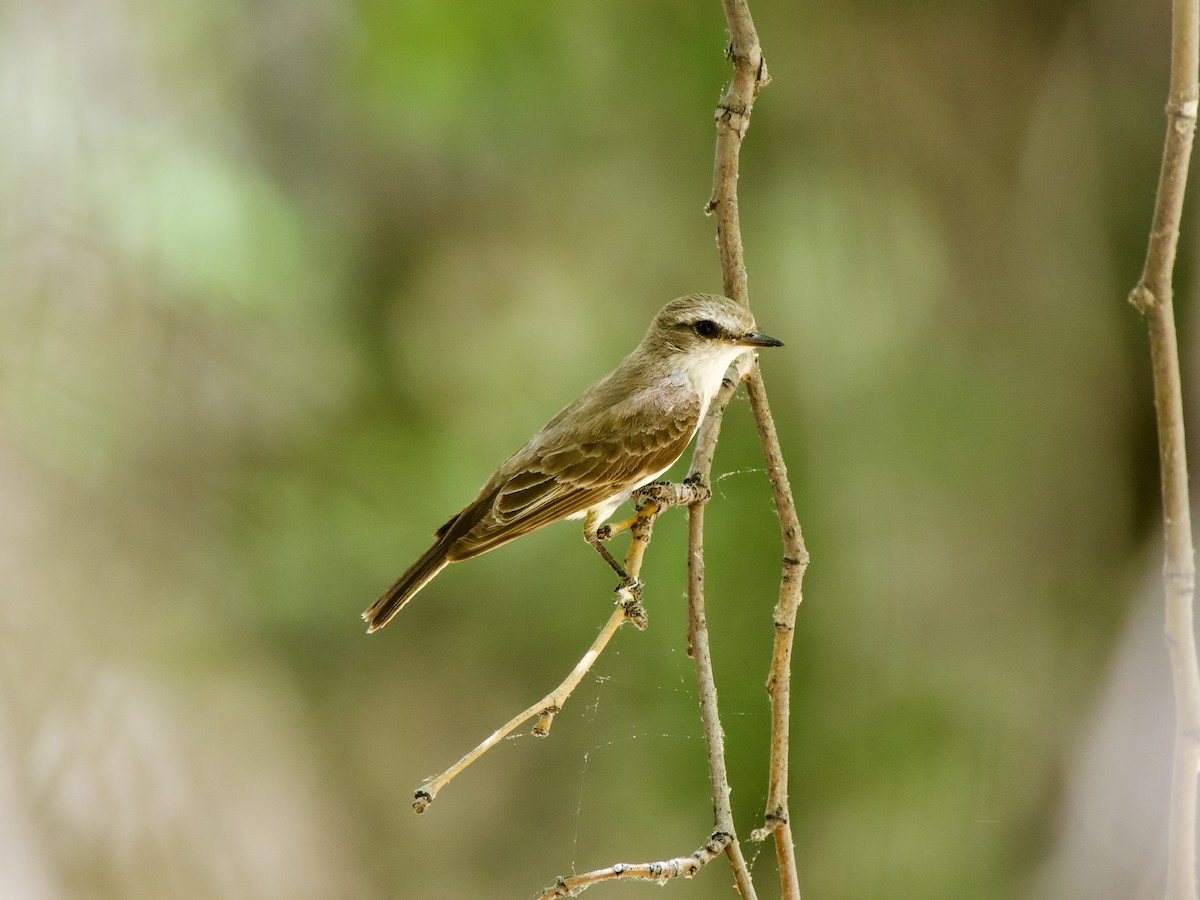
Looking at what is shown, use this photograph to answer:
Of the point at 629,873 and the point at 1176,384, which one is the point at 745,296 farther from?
the point at 629,873

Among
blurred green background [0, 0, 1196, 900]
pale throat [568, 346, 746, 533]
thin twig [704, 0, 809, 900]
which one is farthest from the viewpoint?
blurred green background [0, 0, 1196, 900]

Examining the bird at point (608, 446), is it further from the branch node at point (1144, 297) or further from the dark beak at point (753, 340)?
the branch node at point (1144, 297)

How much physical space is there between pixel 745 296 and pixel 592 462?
239 mm

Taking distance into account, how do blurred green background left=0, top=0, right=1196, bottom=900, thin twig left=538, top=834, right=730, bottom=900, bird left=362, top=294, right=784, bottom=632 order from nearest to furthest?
thin twig left=538, top=834, right=730, bottom=900 < bird left=362, top=294, right=784, bottom=632 < blurred green background left=0, top=0, right=1196, bottom=900

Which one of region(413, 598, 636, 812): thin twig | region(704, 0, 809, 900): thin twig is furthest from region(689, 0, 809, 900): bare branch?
region(413, 598, 636, 812): thin twig

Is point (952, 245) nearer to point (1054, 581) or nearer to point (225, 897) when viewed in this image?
point (1054, 581)

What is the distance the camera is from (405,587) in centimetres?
102

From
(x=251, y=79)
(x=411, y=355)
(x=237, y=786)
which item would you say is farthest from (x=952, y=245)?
(x=237, y=786)

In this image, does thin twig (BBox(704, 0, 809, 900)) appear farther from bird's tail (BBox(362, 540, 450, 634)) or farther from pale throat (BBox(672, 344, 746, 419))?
bird's tail (BBox(362, 540, 450, 634))

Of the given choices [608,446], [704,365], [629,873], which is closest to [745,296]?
[704,365]

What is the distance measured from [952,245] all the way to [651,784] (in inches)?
41.2

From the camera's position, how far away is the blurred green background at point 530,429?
63.8 inches

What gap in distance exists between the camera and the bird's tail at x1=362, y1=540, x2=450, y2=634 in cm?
100

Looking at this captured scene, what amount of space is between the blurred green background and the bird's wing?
0.46 m
